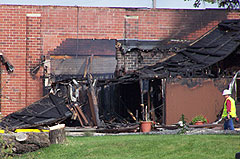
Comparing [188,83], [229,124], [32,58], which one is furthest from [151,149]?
[32,58]

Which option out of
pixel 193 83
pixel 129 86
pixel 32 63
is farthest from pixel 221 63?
pixel 32 63

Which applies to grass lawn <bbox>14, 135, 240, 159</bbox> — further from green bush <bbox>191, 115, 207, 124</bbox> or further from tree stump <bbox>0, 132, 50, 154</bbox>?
green bush <bbox>191, 115, 207, 124</bbox>

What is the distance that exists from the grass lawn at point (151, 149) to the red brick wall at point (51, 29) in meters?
9.85

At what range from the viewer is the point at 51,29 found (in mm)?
25406

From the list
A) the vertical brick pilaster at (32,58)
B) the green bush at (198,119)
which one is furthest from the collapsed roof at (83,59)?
the green bush at (198,119)

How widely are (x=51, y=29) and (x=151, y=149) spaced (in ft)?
41.8

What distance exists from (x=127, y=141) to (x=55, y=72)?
10462 mm

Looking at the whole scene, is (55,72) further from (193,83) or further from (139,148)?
(139,148)

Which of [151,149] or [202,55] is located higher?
[202,55]

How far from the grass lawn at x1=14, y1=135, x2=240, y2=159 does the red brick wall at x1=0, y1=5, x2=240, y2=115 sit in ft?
32.3

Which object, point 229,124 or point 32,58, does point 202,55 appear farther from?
point 32,58

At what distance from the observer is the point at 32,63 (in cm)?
2517

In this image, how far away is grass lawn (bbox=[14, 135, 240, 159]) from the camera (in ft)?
43.2

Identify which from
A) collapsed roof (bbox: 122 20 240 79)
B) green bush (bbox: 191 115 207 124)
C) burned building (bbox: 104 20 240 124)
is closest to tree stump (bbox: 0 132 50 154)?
burned building (bbox: 104 20 240 124)
